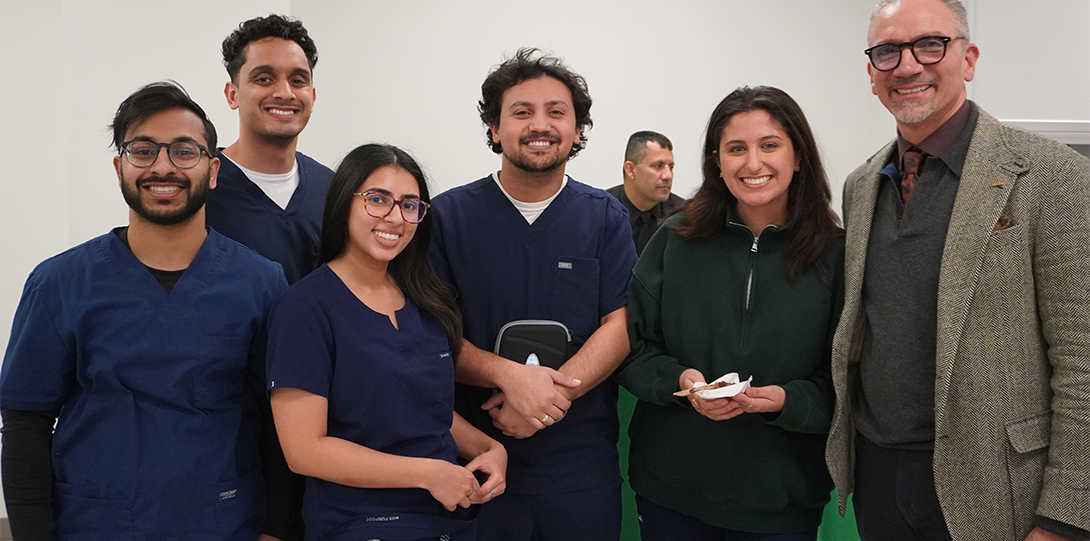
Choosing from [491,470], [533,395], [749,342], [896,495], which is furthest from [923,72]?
[491,470]

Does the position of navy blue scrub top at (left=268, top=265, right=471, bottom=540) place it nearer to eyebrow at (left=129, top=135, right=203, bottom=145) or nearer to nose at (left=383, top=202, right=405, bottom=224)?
nose at (left=383, top=202, right=405, bottom=224)

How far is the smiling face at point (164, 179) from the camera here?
1.64 m

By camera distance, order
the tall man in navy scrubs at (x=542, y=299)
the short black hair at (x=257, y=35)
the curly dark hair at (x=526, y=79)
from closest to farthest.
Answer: the tall man in navy scrubs at (x=542, y=299)
the curly dark hair at (x=526, y=79)
the short black hair at (x=257, y=35)

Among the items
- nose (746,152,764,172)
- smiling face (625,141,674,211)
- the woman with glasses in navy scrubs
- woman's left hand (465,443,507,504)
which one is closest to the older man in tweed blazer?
nose (746,152,764,172)

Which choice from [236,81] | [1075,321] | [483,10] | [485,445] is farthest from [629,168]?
[1075,321]

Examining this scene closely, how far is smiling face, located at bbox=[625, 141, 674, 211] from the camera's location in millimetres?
4668

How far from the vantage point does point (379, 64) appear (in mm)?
4945

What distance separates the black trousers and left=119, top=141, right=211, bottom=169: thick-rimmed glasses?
1.69m

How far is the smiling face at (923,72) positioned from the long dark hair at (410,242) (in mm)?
1125

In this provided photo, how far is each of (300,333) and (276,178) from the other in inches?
33.1

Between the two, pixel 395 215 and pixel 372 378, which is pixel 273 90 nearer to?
pixel 395 215

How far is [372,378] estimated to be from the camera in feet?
5.32

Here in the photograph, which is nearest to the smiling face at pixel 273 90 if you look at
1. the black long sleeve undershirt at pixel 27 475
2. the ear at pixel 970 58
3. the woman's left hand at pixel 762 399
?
the black long sleeve undershirt at pixel 27 475

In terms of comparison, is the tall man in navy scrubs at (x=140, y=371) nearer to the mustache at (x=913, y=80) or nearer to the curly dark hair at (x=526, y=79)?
the curly dark hair at (x=526, y=79)
